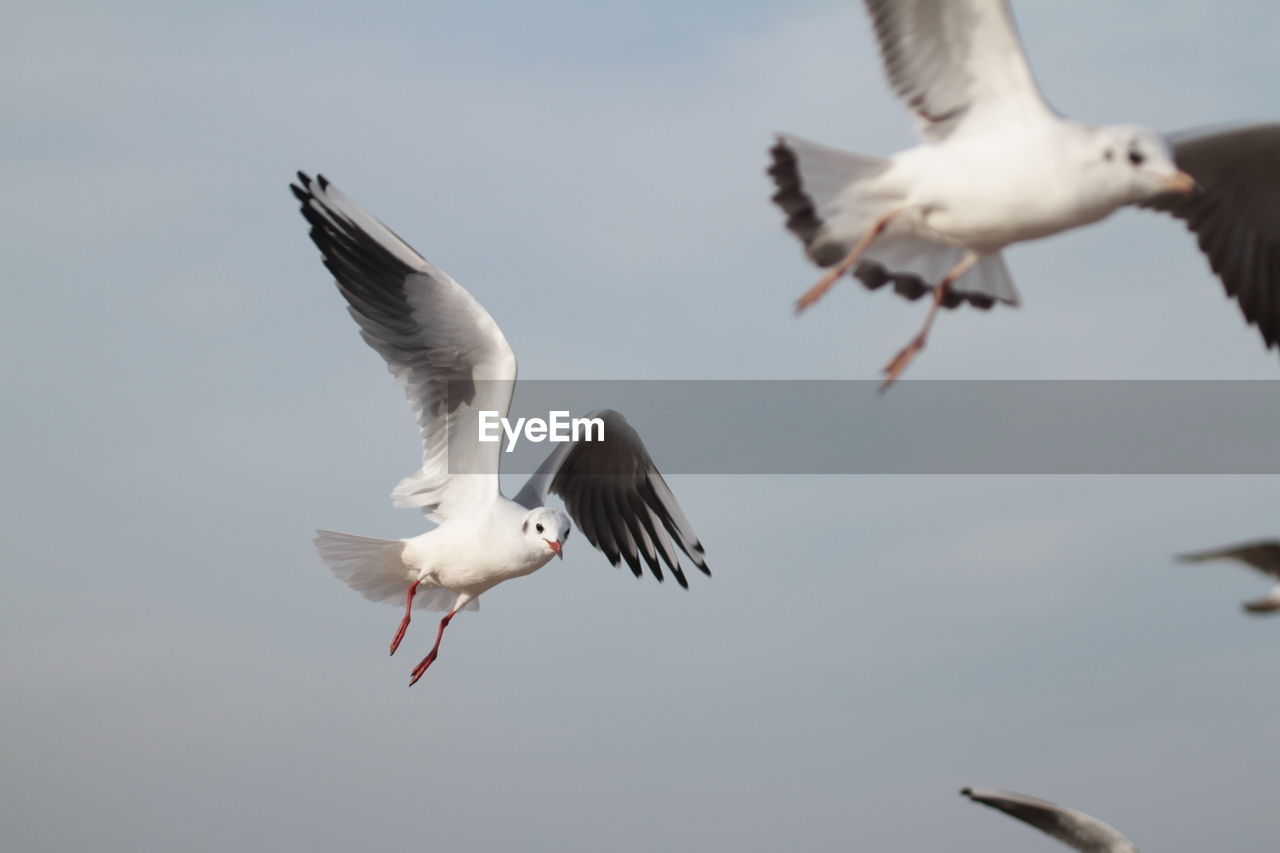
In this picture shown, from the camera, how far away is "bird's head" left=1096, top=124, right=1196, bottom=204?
4.64 meters

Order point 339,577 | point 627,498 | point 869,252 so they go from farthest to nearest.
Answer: point 627,498 < point 339,577 < point 869,252

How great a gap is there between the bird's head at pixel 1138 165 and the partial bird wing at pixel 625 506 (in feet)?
11.8

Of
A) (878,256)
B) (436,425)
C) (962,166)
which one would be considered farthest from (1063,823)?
(436,425)

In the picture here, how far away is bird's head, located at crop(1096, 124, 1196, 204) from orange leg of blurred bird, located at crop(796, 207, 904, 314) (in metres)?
0.64

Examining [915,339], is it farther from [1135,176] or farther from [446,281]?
[446,281]

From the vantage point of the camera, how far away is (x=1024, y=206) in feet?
15.6

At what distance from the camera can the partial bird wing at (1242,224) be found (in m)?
6.02

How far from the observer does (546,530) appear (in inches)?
266

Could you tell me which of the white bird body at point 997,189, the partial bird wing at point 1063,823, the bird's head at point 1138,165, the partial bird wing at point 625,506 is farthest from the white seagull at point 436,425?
the bird's head at point 1138,165

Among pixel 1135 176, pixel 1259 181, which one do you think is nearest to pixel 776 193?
pixel 1135 176

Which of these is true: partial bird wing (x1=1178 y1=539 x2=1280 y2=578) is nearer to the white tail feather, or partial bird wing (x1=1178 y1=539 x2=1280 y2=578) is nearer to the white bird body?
the white bird body

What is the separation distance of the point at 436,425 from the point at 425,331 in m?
0.45

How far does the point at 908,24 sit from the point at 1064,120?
55cm

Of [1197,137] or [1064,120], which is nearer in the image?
[1064,120]
